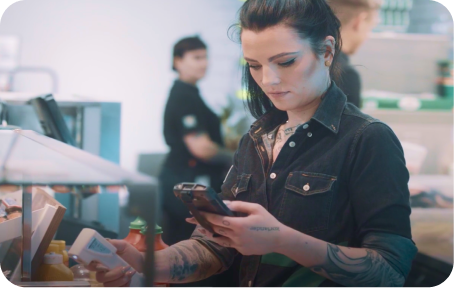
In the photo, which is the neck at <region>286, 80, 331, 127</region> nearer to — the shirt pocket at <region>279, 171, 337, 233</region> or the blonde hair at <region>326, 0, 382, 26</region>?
the shirt pocket at <region>279, 171, 337, 233</region>

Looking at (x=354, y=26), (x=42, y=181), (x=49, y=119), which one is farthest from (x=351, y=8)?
(x=42, y=181)

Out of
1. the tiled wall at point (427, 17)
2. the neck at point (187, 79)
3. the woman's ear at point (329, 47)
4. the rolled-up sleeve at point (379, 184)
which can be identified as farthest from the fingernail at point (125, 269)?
the tiled wall at point (427, 17)

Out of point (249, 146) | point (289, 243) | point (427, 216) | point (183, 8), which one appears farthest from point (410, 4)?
point (289, 243)

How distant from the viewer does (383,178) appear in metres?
1.03

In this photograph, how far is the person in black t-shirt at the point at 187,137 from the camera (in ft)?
10.8

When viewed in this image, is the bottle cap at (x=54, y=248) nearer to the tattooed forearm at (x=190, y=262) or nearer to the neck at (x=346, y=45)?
the tattooed forearm at (x=190, y=262)

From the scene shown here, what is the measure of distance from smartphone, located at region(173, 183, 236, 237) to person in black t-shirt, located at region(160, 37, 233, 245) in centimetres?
221

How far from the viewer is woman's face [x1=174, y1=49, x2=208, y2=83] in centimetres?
354

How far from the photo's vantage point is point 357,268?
1020mm

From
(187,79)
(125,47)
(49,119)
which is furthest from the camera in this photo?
(125,47)

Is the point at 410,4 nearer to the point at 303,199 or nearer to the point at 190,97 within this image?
the point at 190,97

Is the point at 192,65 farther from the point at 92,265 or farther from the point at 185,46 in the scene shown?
the point at 92,265

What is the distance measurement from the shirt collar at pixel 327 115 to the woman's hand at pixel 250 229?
271mm

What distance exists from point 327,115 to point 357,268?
0.32 meters
